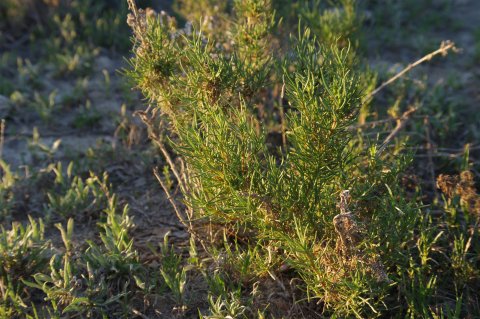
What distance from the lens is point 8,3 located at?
5.54 m

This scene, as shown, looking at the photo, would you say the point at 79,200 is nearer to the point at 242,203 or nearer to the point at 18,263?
the point at 18,263

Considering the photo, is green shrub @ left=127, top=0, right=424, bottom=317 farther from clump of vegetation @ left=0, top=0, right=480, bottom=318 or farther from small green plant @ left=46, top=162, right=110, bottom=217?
small green plant @ left=46, top=162, right=110, bottom=217

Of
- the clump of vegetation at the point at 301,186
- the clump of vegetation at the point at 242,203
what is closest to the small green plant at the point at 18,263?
the clump of vegetation at the point at 242,203

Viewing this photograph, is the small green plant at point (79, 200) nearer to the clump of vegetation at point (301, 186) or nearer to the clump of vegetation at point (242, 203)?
the clump of vegetation at point (242, 203)

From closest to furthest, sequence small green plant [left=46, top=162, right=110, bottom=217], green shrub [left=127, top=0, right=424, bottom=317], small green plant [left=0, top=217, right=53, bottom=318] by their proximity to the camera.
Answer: green shrub [left=127, top=0, right=424, bottom=317]
small green plant [left=0, top=217, right=53, bottom=318]
small green plant [left=46, top=162, right=110, bottom=217]

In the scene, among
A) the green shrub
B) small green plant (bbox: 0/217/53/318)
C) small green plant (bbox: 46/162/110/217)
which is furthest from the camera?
small green plant (bbox: 46/162/110/217)

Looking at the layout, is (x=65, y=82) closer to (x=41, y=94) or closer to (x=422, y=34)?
(x=41, y=94)

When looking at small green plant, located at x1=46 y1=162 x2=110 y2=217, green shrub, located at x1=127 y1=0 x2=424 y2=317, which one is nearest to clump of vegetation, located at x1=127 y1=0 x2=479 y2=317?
green shrub, located at x1=127 y1=0 x2=424 y2=317

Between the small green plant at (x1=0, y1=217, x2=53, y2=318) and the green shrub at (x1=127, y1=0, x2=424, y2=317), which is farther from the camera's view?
the small green plant at (x1=0, y1=217, x2=53, y2=318)

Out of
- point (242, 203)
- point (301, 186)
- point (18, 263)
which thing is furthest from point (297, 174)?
point (18, 263)

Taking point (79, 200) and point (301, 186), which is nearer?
point (301, 186)

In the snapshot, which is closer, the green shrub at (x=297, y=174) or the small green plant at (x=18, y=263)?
the green shrub at (x=297, y=174)

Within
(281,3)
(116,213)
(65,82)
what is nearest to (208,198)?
(116,213)

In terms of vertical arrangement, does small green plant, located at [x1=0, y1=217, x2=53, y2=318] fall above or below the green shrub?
below
